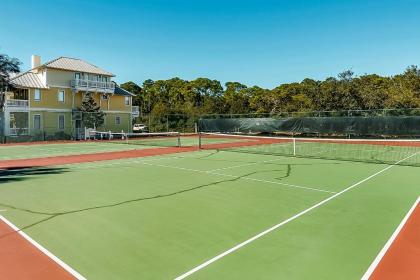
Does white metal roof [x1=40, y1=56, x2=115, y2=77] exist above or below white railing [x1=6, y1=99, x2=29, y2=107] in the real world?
above

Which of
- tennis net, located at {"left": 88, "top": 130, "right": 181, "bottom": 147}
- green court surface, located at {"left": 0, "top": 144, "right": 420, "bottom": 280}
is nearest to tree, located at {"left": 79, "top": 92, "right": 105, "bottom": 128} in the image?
tennis net, located at {"left": 88, "top": 130, "right": 181, "bottom": 147}

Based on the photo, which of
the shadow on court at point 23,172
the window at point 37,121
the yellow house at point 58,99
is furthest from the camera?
the window at point 37,121

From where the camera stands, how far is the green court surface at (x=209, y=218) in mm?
5020

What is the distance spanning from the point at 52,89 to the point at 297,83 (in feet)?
159

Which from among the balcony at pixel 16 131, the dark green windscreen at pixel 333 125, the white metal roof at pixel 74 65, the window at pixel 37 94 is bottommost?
the balcony at pixel 16 131

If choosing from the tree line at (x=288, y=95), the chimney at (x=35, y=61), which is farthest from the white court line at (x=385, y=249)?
the chimney at (x=35, y=61)

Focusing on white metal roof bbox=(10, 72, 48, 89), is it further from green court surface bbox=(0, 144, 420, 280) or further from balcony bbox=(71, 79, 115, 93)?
green court surface bbox=(0, 144, 420, 280)

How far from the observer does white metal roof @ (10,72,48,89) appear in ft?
124

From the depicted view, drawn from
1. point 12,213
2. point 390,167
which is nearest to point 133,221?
point 12,213

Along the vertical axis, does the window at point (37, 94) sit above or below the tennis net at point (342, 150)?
above

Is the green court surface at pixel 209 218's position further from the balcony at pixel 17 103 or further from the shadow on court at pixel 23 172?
the balcony at pixel 17 103

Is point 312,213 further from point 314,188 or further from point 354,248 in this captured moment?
point 314,188

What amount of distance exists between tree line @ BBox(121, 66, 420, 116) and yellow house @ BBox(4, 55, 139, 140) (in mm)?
8048

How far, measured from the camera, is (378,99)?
39.1 metres
